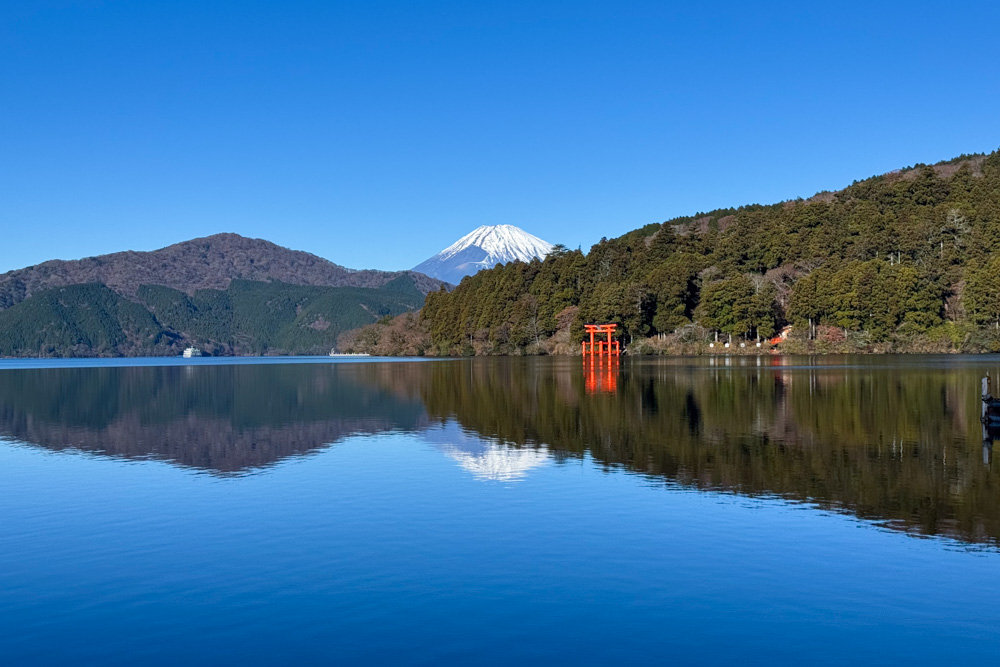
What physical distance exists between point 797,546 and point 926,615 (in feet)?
10.7

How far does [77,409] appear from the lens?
4572 centimetres

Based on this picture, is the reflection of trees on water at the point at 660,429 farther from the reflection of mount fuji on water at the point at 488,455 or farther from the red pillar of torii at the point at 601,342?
the red pillar of torii at the point at 601,342

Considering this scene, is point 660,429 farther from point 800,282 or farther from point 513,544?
point 800,282

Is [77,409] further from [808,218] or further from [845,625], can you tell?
[808,218]

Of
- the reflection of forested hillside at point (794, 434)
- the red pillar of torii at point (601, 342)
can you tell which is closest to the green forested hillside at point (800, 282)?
the red pillar of torii at point (601, 342)

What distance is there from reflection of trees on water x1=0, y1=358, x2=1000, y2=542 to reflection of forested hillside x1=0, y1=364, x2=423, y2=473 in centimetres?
10

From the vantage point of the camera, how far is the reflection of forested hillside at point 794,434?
17.7 meters

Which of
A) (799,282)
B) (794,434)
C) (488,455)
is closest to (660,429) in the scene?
(794,434)

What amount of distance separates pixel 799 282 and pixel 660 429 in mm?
87368

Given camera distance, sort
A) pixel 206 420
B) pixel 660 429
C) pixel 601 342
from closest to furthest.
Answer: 1. pixel 660 429
2. pixel 206 420
3. pixel 601 342

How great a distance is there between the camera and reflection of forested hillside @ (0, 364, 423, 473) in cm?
2816

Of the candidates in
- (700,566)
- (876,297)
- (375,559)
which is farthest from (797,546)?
(876,297)

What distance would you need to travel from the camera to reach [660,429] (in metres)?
30.0

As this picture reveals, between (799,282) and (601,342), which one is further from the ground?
(799,282)
